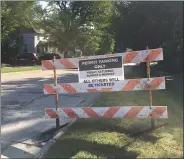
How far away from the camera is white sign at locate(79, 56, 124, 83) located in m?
7.11

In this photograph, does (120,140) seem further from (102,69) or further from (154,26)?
(154,26)

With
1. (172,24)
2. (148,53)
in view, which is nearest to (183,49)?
(172,24)

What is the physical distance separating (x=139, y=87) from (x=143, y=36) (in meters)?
17.4

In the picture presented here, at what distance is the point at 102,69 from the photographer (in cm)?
718

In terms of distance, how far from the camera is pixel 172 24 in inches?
778

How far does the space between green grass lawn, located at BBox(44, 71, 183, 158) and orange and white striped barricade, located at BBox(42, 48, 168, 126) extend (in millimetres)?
336

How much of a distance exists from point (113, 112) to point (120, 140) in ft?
2.43

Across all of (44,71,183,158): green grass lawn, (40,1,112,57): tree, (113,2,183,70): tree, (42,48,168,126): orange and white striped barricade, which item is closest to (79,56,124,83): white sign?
(42,48,168,126): orange and white striped barricade

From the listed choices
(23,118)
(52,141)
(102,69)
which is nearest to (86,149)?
(52,141)

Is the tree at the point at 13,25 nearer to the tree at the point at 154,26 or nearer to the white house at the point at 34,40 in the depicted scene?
the white house at the point at 34,40

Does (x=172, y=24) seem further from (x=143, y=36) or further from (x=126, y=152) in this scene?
(x=126, y=152)

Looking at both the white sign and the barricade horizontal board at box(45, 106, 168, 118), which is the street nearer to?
the barricade horizontal board at box(45, 106, 168, 118)

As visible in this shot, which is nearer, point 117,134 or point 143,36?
point 117,134

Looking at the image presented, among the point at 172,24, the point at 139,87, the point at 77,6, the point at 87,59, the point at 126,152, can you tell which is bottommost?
the point at 126,152
